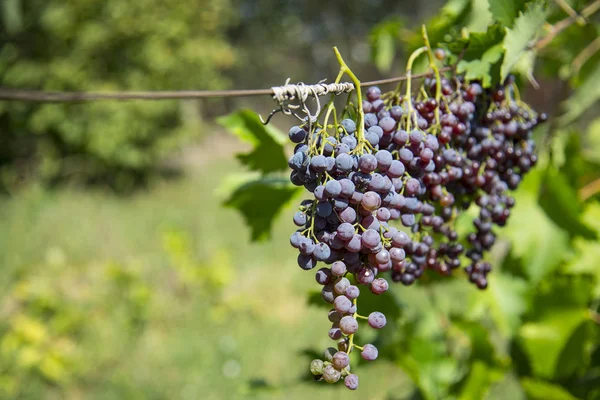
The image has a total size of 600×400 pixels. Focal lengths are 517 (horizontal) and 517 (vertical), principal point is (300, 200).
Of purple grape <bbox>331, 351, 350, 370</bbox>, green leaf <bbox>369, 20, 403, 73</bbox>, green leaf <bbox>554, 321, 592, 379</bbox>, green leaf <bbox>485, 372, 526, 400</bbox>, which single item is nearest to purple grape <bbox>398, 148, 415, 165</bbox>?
purple grape <bbox>331, 351, 350, 370</bbox>

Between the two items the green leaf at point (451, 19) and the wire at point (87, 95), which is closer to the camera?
the wire at point (87, 95)

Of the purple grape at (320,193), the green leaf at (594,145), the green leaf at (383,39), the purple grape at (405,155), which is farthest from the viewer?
the green leaf at (383,39)

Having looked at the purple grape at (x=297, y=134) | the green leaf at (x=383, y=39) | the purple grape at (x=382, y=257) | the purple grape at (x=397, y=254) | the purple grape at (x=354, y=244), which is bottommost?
the purple grape at (x=382, y=257)

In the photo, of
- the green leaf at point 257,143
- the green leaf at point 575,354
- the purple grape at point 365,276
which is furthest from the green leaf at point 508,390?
the purple grape at point 365,276

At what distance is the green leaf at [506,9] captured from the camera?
93cm

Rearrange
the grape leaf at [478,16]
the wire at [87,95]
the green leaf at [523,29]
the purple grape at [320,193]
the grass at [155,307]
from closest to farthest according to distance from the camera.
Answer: the wire at [87,95], the purple grape at [320,193], the green leaf at [523,29], the grape leaf at [478,16], the grass at [155,307]

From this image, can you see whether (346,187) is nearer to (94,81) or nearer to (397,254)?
(397,254)

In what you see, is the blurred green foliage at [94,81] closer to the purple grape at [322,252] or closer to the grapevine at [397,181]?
the grapevine at [397,181]

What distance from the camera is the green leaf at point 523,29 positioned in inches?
36.2

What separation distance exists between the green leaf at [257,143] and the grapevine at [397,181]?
1.39 feet

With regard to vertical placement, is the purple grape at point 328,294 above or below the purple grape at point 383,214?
below

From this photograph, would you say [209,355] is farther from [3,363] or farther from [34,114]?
[34,114]

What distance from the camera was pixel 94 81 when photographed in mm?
7598

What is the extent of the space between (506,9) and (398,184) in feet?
1.34
